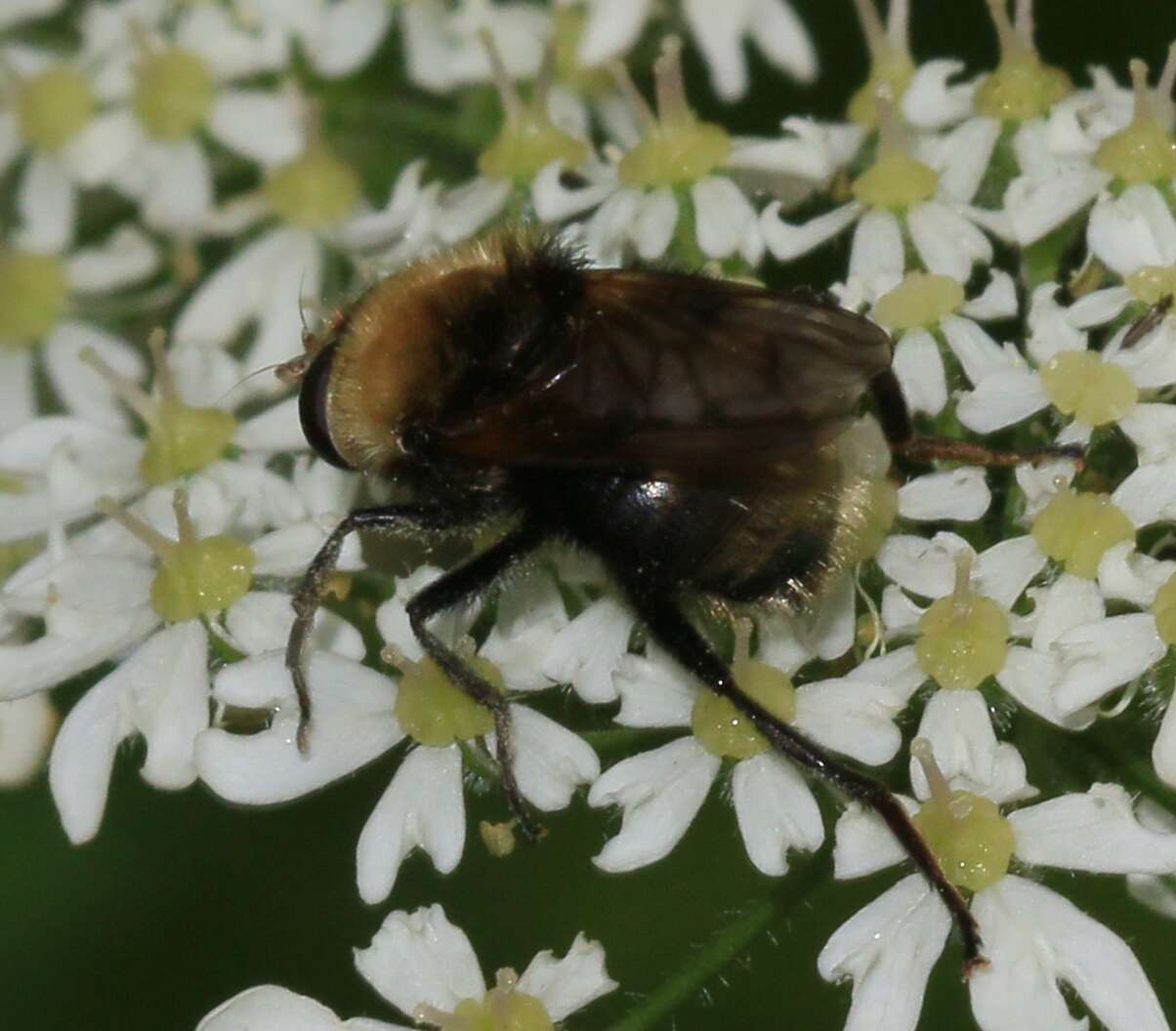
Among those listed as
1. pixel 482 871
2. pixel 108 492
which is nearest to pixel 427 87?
pixel 108 492

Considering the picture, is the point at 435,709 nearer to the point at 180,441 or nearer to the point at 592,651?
the point at 592,651

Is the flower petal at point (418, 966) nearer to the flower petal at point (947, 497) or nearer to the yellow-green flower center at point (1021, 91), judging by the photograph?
the flower petal at point (947, 497)

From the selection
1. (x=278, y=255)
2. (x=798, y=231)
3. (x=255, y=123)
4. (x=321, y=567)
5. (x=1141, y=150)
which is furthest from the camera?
(x=255, y=123)

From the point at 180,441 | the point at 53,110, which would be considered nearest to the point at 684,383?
the point at 180,441

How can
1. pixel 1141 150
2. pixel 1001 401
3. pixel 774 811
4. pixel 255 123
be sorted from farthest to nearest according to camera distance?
pixel 255 123 < pixel 1141 150 < pixel 1001 401 < pixel 774 811

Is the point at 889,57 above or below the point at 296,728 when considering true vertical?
above
